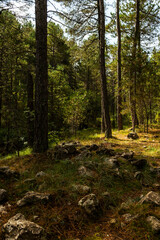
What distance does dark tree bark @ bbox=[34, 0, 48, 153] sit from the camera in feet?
16.9

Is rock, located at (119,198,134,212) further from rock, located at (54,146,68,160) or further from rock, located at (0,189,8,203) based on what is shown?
rock, located at (54,146,68,160)

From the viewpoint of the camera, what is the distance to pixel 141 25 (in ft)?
43.5

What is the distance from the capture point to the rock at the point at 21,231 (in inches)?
68.6

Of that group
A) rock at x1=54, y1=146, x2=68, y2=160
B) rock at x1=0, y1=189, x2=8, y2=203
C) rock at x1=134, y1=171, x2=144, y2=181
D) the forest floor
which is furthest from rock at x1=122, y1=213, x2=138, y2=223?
rock at x1=54, y1=146, x2=68, y2=160

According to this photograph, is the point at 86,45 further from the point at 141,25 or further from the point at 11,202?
the point at 11,202

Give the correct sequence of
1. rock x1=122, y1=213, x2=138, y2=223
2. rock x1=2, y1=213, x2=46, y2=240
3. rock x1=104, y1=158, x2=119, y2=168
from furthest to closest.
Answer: rock x1=104, y1=158, x2=119, y2=168 → rock x1=122, y1=213, x2=138, y2=223 → rock x1=2, y1=213, x2=46, y2=240

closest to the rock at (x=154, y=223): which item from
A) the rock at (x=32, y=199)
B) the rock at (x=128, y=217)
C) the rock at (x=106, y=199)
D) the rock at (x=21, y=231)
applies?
the rock at (x=128, y=217)

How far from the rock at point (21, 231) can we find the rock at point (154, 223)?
1.28m

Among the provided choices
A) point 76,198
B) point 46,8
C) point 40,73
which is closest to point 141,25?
point 46,8

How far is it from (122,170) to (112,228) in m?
1.90

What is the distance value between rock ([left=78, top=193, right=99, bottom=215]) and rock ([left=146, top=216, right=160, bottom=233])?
0.70m

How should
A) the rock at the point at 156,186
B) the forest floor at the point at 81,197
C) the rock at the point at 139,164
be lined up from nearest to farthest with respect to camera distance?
the forest floor at the point at 81,197 < the rock at the point at 156,186 < the rock at the point at 139,164

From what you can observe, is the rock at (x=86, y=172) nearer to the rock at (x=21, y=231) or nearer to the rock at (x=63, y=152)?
the rock at (x=63, y=152)

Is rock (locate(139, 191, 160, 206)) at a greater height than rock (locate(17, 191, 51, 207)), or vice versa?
rock (locate(139, 191, 160, 206))
